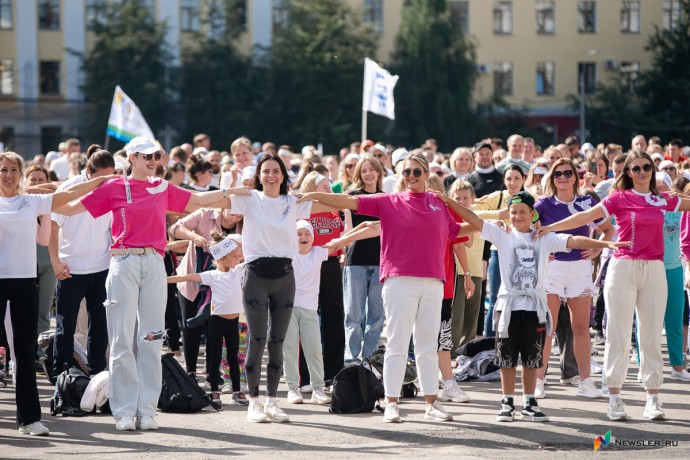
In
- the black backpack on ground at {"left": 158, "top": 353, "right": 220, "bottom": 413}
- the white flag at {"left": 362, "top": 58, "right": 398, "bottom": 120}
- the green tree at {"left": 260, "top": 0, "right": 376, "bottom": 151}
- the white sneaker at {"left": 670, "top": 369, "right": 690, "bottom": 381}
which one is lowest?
the white sneaker at {"left": 670, "top": 369, "right": 690, "bottom": 381}

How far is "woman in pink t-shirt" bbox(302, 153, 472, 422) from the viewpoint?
971 centimetres

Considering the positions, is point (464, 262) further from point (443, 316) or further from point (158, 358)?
point (158, 358)

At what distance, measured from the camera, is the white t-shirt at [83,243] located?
10922mm

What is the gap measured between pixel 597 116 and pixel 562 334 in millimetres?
51345

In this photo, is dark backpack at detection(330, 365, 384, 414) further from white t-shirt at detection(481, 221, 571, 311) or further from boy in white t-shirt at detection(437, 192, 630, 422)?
white t-shirt at detection(481, 221, 571, 311)

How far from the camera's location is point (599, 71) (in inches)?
2694

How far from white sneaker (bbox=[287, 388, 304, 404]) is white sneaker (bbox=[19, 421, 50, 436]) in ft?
7.58

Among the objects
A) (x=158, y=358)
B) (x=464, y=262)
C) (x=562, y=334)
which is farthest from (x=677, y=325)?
(x=158, y=358)

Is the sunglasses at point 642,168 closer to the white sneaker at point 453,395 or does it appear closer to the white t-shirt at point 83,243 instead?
the white sneaker at point 453,395

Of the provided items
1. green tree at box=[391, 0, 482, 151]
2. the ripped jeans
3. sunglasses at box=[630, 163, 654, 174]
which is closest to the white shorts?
sunglasses at box=[630, 163, 654, 174]

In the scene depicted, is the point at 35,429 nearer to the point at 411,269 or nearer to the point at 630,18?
the point at 411,269

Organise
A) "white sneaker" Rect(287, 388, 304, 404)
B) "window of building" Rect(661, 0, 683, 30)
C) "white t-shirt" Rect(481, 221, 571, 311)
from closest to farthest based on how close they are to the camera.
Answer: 1. "white t-shirt" Rect(481, 221, 571, 311)
2. "white sneaker" Rect(287, 388, 304, 404)
3. "window of building" Rect(661, 0, 683, 30)

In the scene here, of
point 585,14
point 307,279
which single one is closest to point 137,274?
point 307,279

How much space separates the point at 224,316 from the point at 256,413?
1314 mm
